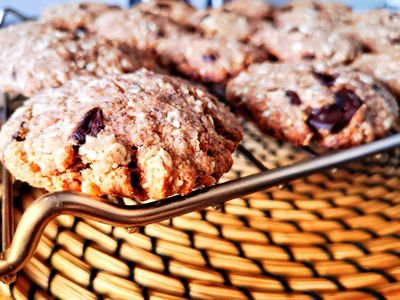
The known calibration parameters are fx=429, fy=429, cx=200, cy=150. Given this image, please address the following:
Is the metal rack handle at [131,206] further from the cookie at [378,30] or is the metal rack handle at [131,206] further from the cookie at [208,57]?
the cookie at [378,30]

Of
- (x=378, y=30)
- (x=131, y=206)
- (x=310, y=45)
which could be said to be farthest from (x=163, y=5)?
(x=131, y=206)

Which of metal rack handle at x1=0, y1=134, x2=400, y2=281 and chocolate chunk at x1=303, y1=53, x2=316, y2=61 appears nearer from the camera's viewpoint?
metal rack handle at x1=0, y1=134, x2=400, y2=281

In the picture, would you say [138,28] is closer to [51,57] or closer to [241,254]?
[51,57]

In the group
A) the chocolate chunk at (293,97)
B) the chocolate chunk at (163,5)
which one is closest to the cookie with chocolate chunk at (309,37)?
the chocolate chunk at (293,97)

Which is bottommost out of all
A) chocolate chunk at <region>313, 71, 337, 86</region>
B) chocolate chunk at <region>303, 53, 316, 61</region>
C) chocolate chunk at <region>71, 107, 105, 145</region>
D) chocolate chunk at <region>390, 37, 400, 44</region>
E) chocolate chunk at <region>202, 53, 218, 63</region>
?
chocolate chunk at <region>202, 53, 218, 63</region>

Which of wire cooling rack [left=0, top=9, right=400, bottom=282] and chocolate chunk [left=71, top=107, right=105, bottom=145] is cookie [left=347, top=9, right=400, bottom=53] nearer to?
wire cooling rack [left=0, top=9, right=400, bottom=282]

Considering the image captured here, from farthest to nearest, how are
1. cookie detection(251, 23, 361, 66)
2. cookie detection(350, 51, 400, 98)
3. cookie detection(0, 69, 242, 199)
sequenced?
cookie detection(251, 23, 361, 66) < cookie detection(350, 51, 400, 98) < cookie detection(0, 69, 242, 199)

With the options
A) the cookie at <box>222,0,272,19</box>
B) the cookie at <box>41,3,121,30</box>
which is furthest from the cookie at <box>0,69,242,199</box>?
the cookie at <box>222,0,272,19</box>
